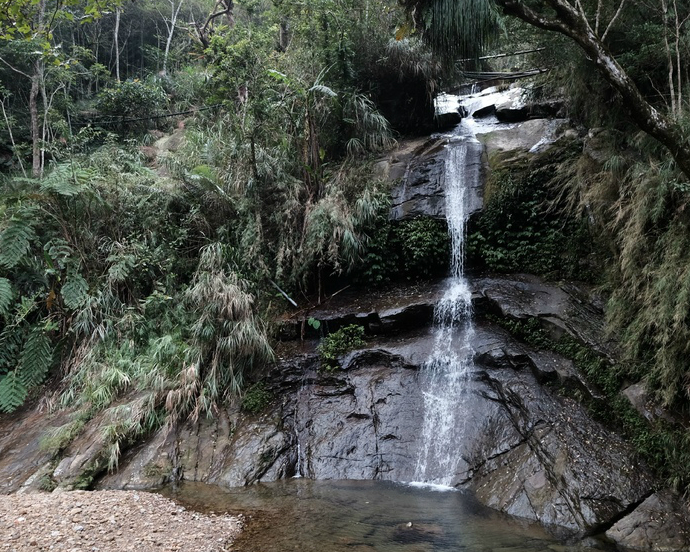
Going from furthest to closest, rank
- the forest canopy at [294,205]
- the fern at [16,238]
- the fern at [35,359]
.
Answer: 1. the fern at [35,359]
2. the fern at [16,238]
3. the forest canopy at [294,205]

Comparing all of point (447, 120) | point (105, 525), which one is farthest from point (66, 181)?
point (447, 120)

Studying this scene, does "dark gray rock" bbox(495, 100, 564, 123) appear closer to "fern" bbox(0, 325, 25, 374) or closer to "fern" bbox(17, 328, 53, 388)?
"fern" bbox(17, 328, 53, 388)

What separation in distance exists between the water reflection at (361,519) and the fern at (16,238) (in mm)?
5391

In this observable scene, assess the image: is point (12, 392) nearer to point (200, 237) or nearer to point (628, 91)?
point (200, 237)

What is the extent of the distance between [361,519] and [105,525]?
2749 millimetres

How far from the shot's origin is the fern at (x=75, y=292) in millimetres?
8688

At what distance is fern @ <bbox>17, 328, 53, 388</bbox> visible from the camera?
853 cm

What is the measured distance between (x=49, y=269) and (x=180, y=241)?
2.50m

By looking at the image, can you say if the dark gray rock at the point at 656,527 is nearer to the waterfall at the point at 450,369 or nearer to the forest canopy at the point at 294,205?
the forest canopy at the point at 294,205

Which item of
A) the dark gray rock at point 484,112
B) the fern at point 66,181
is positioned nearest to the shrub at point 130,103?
the fern at point 66,181

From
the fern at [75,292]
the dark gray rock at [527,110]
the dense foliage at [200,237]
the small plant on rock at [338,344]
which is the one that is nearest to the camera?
the dense foliage at [200,237]

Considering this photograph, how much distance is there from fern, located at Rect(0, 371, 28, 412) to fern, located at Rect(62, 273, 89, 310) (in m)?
1.57

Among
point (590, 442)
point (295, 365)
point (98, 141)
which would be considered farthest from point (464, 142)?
point (98, 141)

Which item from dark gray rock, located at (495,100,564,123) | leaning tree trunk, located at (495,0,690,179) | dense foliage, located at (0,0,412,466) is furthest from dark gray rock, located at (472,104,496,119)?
leaning tree trunk, located at (495,0,690,179)
